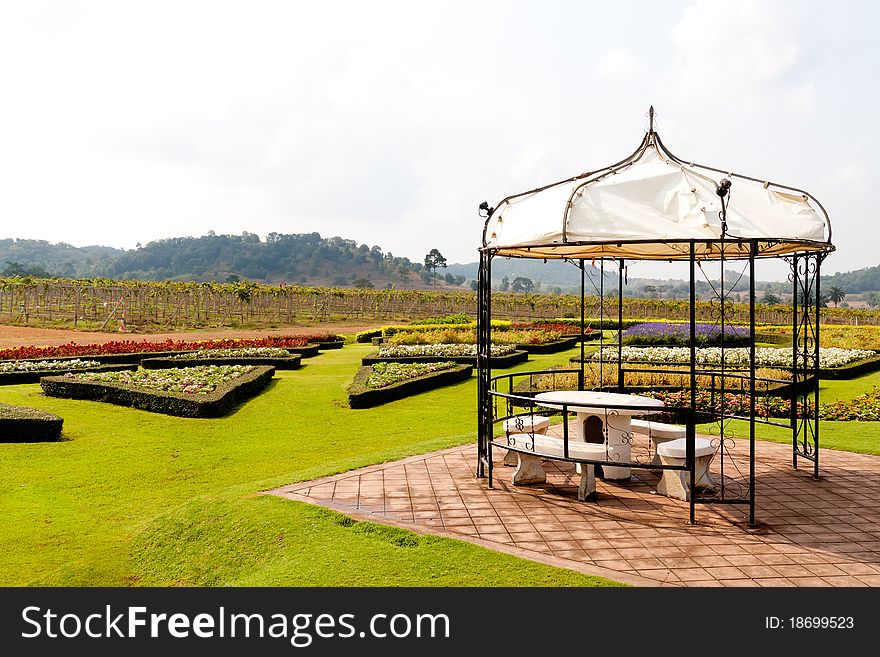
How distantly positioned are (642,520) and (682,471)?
91cm

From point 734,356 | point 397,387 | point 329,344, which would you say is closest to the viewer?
point 397,387

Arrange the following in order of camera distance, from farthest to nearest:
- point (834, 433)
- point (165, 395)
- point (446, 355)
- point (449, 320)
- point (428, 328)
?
point (449, 320) → point (428, 328) → point (446, 355) → point (165, 395) → point (834, 433)

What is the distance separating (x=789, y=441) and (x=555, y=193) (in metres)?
5.28

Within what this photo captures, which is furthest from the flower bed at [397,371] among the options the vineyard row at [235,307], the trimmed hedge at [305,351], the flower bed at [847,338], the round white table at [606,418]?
the vineyard row at [235,307]

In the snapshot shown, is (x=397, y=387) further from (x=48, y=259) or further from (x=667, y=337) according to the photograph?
(x=48, y=259)

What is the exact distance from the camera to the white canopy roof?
6.05 meters

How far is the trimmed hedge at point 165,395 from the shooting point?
12.0 metres

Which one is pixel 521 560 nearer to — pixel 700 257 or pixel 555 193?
pixel 555 193

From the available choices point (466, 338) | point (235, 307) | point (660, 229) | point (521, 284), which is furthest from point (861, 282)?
point (660, 229)

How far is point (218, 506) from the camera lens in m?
6.71

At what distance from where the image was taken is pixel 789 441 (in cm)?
959

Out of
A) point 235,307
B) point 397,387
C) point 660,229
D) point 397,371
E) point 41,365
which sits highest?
point 660,229

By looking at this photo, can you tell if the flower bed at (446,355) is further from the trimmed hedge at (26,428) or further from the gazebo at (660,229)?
the gazebo at (660,229)

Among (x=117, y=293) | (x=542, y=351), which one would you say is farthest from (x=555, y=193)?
(x=117, y=293)
